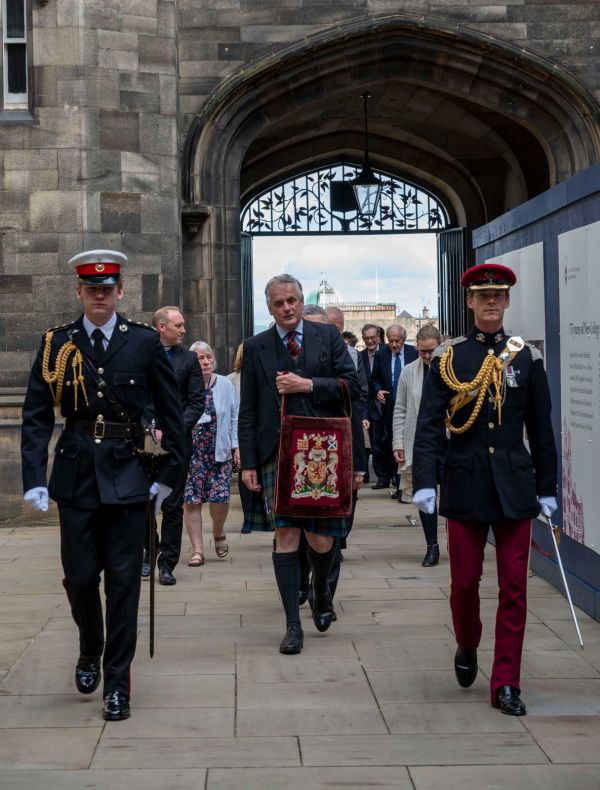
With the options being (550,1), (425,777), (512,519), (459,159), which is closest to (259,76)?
(550,1)

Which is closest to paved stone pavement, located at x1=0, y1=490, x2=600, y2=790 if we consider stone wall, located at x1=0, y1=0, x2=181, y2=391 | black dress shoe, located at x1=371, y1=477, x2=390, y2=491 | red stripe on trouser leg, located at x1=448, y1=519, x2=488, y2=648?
red stripe on trouser leg, located at x1=448, y1=519, x2=488, y2=648

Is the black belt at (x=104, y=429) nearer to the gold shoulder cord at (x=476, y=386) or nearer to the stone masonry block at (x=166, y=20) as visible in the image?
the gold shoulder cord at (x=476, y=386)

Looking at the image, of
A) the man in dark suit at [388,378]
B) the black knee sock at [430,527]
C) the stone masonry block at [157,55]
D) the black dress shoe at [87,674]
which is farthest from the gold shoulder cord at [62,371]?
the stone masonry block at [157,55]

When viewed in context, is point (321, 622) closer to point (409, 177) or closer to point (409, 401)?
point (409, 401)

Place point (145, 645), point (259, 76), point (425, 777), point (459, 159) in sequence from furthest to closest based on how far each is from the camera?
1. point (459, 159)
2. point (259, 76)
3. point (145, 645)
4. point (425, 777)

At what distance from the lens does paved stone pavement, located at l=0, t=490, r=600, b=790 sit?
4234 millimetres

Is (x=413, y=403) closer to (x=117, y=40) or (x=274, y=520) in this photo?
(x=274, y=520)

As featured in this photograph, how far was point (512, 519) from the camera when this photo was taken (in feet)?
16.6

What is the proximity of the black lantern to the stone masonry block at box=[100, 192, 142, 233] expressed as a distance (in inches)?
248

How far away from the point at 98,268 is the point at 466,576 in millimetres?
1833

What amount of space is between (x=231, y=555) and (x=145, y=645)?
9.98ft

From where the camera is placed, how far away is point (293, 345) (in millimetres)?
6254

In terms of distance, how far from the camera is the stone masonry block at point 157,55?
12.6m

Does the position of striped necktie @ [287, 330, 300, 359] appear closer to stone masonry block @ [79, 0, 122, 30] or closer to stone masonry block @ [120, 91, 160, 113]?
stone masonry block @ [120, 91, 160, 113]
